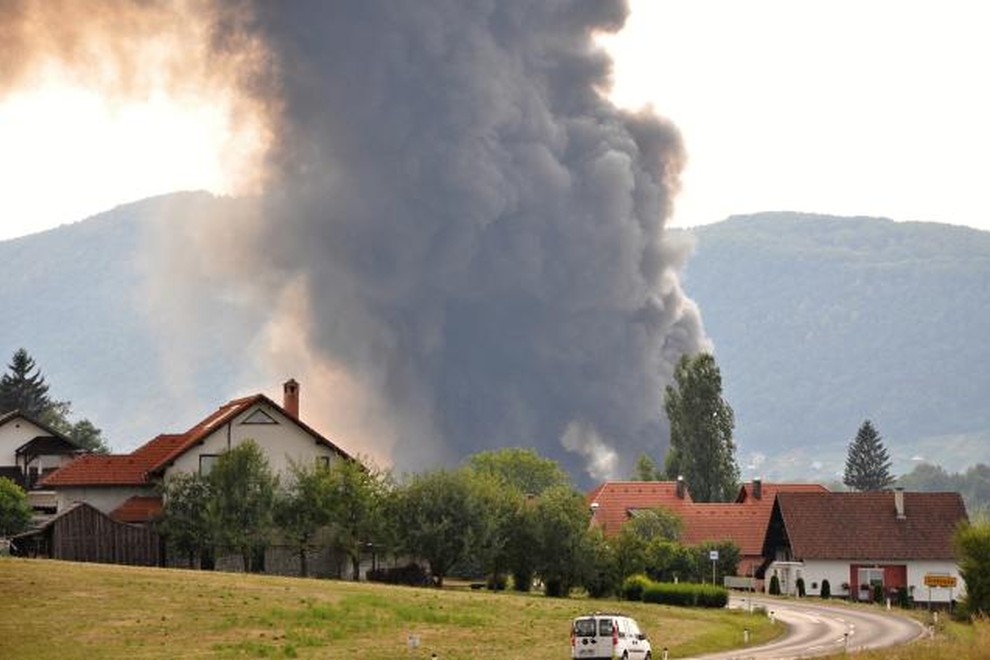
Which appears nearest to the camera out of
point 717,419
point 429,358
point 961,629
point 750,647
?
point 750,647

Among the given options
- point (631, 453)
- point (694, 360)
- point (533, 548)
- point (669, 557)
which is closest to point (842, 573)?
point (669, 557)

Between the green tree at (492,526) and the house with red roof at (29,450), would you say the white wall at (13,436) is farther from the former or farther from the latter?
the green tree at (492,526)

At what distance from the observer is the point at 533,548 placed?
8975 cm

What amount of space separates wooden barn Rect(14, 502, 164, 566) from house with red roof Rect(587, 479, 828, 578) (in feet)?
114

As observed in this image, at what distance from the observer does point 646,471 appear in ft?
537

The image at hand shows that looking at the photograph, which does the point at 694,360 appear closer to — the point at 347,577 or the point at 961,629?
the point at 347,577

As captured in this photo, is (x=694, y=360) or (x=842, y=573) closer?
(x=842, y=573)

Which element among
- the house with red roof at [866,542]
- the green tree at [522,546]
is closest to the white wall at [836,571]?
the house with red roof at [866,542]

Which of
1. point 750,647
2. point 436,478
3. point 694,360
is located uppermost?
point 694,360

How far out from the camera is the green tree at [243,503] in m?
87.9

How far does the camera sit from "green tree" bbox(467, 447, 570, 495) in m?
158

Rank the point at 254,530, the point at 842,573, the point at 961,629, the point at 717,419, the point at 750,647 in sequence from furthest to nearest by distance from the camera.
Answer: the point at 717,419
the point at 842,573
the point at 254,530
the point at 961,629
the point at 750,647

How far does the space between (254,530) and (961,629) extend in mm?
36696

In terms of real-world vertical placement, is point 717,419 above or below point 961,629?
above
